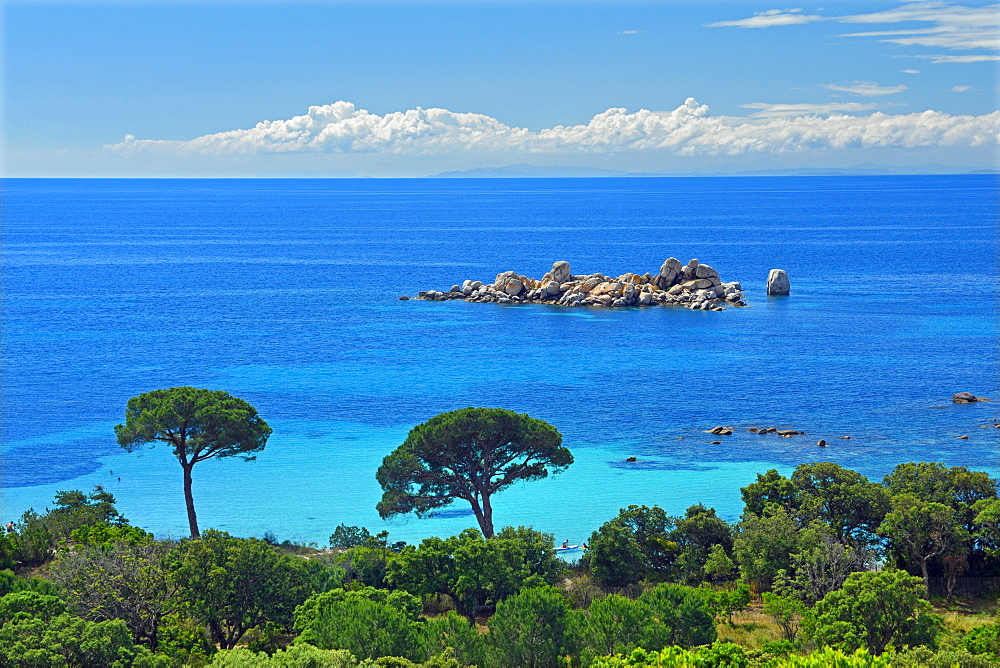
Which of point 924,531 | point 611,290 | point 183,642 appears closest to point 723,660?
point 924,531

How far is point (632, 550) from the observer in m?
38.6

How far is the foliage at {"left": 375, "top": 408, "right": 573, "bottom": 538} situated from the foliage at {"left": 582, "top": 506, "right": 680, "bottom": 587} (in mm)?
4474

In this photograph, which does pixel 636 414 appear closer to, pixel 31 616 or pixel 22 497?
pixel 22 497

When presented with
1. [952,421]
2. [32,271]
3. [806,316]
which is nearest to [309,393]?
[952,421]

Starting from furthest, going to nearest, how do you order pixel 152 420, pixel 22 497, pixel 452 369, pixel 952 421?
pixel 452 369 < pixel 952 421 < pixel 22 497 < pixel 152 420

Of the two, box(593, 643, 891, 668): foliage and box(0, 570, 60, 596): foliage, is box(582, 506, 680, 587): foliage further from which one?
box(0, 570, 60, 596): foliage

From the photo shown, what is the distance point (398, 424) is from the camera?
67688 millimetres

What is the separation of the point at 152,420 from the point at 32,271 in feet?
449

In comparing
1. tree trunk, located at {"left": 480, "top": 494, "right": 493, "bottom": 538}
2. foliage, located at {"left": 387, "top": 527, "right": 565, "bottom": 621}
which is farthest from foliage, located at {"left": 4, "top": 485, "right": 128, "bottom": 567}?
tree trunk, located at {"left": 480, "top": 494, "right": 493, "bottom": 538}

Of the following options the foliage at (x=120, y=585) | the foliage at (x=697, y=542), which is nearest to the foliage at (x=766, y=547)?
the foliage at (x=697, y=542)

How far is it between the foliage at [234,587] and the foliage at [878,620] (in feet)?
58.4

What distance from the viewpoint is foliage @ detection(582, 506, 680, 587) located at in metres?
38.4

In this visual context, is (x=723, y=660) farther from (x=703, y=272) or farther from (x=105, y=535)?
(x=703, y=272)

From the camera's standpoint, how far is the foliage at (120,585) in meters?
29.7
